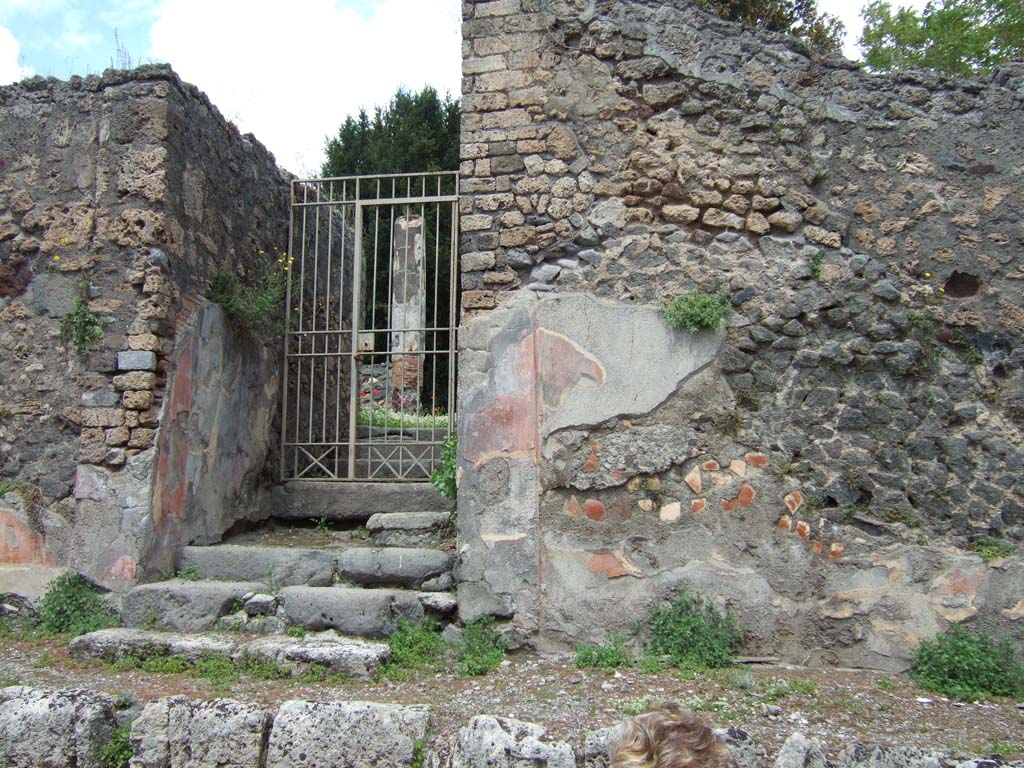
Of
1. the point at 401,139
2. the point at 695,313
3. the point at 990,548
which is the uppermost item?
the point at 401,139

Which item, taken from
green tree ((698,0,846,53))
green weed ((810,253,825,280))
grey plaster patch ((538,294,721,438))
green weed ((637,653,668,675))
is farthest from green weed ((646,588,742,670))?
green tree ((698,0,846,53))

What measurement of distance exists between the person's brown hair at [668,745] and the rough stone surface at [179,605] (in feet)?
12.3

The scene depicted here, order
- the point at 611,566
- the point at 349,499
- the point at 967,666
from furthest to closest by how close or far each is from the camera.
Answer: the point at 349,499 → the point at 611,566 → the point at 967,666

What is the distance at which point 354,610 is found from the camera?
4980mm

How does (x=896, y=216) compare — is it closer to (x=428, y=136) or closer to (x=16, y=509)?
(x=16, y=509)

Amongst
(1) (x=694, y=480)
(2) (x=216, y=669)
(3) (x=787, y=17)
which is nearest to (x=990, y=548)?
(1) (x=694, y=480)

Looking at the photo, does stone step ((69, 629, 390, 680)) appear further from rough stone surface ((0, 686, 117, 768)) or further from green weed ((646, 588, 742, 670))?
green weed ((646, 588, 742, 670))

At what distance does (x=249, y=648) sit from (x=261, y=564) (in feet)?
3.03

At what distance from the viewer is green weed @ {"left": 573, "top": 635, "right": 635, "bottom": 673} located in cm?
444

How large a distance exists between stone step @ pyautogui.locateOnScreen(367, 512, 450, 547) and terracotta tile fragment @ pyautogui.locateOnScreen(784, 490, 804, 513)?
2.18 metres

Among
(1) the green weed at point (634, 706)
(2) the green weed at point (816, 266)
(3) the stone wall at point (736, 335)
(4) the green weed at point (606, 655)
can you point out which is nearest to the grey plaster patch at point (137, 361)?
(3) the stone wall at point (736, 335)

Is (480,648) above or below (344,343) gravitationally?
Answer: below

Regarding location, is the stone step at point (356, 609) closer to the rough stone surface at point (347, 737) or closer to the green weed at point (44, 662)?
the rough stone surface at point (347, 737)

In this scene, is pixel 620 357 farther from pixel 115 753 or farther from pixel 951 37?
pixel 951 37
